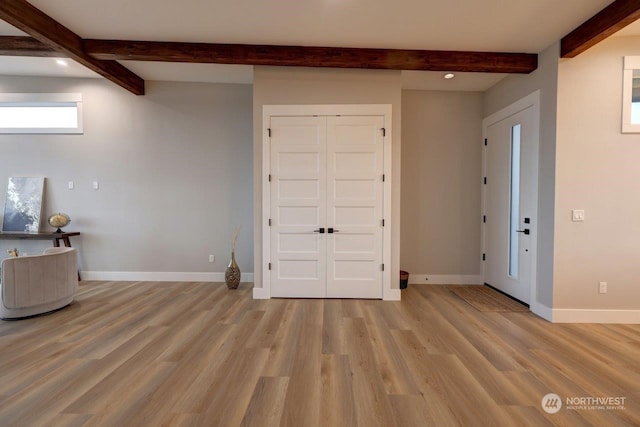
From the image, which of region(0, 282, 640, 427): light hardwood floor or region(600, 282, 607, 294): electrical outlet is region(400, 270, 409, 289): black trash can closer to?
region(0, 282, 640, 427): light hardwood floor

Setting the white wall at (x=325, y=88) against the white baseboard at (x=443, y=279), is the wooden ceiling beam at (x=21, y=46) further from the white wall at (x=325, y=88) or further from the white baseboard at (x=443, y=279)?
the white baseboard at (x=443, y=279)

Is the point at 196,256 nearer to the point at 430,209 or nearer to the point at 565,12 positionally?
the point at 430,209

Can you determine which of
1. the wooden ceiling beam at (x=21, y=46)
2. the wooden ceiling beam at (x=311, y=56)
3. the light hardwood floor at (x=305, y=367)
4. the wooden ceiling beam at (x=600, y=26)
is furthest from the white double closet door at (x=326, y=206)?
the wooden ceiling beam at (x=21, y=46)

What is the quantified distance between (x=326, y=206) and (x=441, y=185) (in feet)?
6.90

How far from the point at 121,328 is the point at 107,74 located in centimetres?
325

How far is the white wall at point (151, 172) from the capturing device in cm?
463

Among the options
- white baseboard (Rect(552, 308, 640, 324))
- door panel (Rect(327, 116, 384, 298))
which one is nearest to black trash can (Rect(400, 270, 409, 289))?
door panel (Rect(327, 116, 384, 298))

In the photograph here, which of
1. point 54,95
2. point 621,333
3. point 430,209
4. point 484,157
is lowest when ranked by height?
point 621,333

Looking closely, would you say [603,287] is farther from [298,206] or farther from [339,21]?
[339,21]

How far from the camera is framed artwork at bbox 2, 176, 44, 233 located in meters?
4.57

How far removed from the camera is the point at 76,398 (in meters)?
1.92

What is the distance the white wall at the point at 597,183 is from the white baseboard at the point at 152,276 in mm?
4272

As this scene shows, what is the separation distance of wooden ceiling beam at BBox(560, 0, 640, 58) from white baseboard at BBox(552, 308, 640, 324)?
2.80 metres

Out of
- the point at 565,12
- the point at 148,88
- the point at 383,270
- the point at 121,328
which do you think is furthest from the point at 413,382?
the point at 148,88
